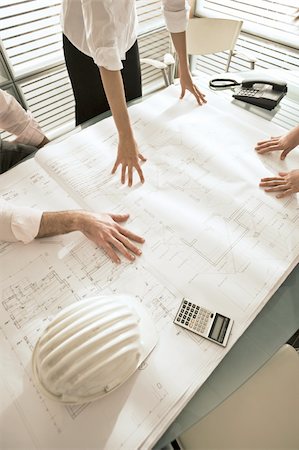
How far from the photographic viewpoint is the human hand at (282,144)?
93cm

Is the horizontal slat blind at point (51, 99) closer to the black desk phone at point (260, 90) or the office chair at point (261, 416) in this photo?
the black desk phone at point (260, 90)

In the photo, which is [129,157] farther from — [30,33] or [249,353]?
[30,33]

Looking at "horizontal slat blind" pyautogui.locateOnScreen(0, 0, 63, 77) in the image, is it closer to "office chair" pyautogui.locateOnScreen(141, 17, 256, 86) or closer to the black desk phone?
"office chair" pyautogui.locateOnScreen(141, 17, 256, 86)

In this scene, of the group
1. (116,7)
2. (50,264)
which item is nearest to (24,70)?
(116,7)

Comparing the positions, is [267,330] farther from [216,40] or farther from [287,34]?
[287,34]

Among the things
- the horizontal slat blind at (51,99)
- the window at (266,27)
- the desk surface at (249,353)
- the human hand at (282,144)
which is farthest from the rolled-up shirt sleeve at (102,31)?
the window at (266,27)

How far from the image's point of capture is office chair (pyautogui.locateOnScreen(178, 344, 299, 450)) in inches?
27.0

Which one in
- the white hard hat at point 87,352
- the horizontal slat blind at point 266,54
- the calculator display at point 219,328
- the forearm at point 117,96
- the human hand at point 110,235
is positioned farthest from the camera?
the horizontal slat blind at point 266,54

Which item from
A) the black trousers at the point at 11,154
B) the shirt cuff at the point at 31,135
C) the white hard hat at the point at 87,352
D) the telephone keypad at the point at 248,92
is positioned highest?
the telephone keypad at the point at 248,92

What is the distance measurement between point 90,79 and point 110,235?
2.86ft

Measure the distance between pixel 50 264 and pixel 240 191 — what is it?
2.05 feet

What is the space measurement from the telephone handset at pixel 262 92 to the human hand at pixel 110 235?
2.73 ft

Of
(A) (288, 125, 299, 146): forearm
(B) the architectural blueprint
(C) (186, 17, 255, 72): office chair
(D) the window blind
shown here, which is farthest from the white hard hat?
(D) the window blind

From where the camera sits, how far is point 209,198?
33.8 inches
